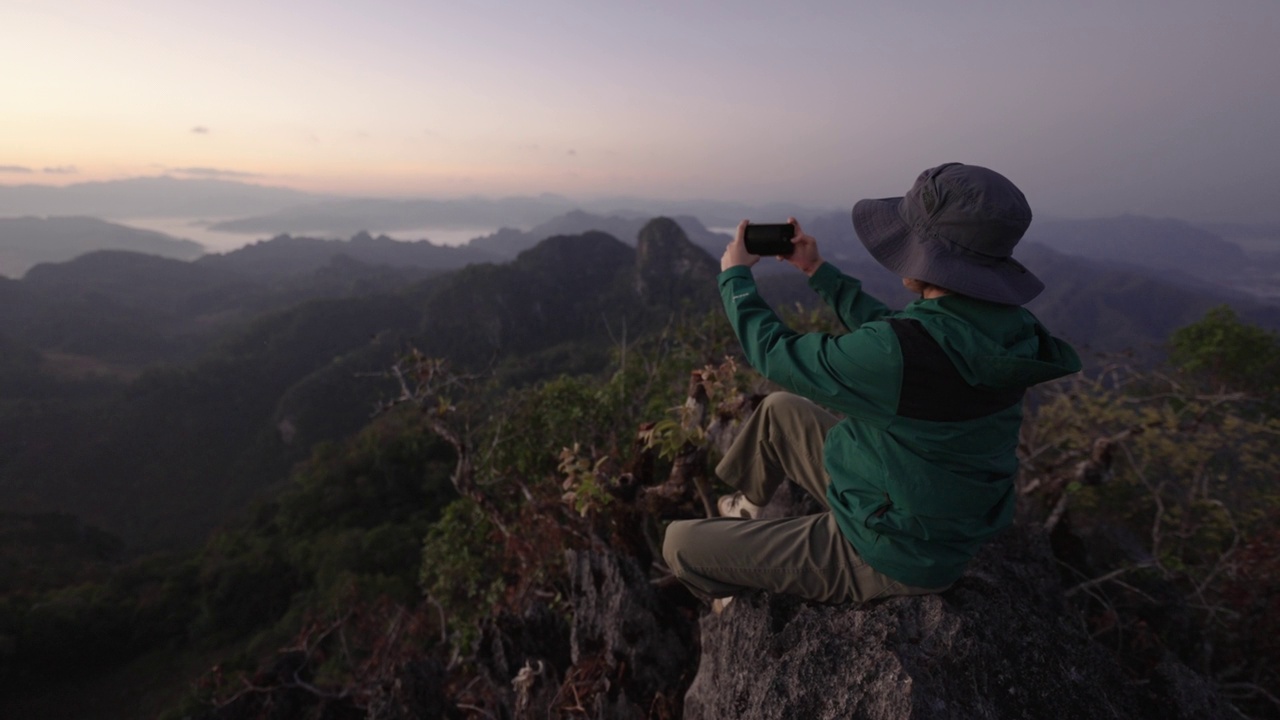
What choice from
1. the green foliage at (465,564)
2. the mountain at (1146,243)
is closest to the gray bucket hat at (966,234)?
the green foliage at (465,564)

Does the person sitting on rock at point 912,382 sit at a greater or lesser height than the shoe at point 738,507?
greater

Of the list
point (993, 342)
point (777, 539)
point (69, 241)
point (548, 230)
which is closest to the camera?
point (993, 342)

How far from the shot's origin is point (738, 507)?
3293 mm

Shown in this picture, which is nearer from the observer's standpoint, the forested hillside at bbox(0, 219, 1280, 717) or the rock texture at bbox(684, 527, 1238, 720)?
the rock texture at bbox(684, 527, 1238, 720)

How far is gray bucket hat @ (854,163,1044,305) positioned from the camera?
1.74 metres

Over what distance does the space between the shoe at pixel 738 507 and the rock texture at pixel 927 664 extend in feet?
1.88

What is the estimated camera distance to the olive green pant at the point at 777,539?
229 centimetres

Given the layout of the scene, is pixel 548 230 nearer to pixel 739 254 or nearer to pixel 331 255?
pixel 331 255

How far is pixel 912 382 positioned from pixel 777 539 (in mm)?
987

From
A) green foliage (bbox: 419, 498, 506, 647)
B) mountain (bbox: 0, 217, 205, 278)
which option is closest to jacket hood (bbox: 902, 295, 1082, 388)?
green foliage (bbox: 419, 498, 506, 647)

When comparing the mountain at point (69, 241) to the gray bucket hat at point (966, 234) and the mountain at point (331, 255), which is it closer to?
the mountain at point (331, 255)

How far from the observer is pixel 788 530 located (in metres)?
2.40

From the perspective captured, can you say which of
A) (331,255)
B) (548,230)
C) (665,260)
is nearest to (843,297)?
(665,260)

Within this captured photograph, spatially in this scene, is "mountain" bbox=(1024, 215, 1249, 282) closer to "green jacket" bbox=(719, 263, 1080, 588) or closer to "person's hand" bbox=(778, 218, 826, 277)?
"person's hand" bbox=(778, 218, 826, 277)
